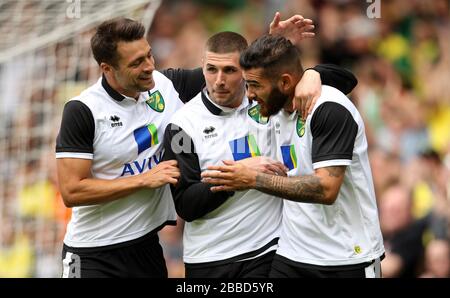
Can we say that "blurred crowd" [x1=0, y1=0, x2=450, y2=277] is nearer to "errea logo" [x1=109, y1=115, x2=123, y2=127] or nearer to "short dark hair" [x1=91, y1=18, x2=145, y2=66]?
"short dark hair" [x1=91, y1=18, x2=145, y2=66]

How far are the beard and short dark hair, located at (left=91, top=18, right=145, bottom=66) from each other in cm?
87

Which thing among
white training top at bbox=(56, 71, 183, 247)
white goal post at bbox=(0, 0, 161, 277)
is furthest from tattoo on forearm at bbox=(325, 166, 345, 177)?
white goal post at bbox=(0, 0, 161, 277)

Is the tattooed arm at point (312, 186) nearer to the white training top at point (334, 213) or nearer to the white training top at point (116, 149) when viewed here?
the white training top at point (334, 213)

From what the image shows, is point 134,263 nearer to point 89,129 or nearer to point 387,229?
point 89,129

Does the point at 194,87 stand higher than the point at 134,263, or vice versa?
the point at 194,87

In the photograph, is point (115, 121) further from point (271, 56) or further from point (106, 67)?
point (271, 56)

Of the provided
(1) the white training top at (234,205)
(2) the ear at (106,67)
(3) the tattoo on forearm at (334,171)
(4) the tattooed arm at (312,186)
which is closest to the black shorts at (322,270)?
(1) the white training top at (234,205)

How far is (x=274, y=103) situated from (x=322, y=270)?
2.91ft

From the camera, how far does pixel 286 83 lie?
4664mm

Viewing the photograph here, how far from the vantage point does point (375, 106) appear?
9.07m

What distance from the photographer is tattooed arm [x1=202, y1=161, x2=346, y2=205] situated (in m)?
4.42

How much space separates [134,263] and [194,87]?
109cm

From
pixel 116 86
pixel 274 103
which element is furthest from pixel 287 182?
pixel 116 86
